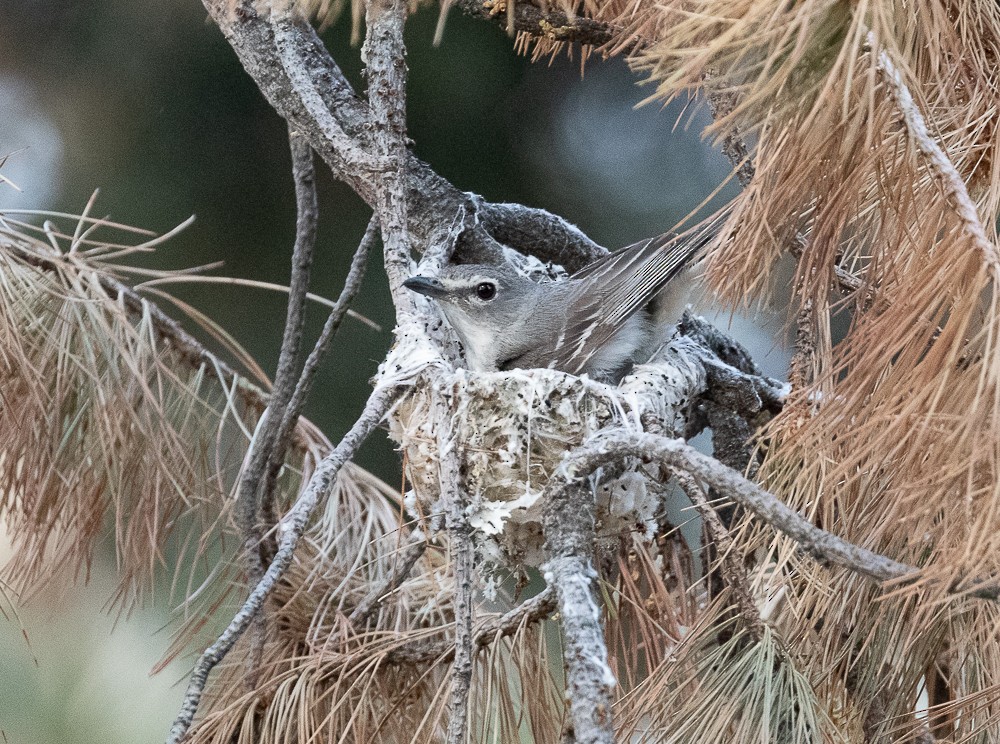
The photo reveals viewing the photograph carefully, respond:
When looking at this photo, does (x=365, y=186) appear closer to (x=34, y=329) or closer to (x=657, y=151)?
(x=34, y=329)

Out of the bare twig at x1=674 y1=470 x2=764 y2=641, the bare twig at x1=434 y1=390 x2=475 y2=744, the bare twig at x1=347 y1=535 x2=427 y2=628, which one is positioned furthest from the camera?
the bare twig at x1=347 y1=535 x2=427 y2=628

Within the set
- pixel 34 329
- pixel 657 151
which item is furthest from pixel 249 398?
pixel 657 151

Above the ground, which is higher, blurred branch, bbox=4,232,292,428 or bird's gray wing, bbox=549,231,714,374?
bird's gray wing, bbox=549,231,714,374

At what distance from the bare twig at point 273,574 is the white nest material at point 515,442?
0.96ft

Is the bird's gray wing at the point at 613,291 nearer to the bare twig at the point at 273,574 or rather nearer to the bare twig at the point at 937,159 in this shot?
the bare twig at the point at 273,574

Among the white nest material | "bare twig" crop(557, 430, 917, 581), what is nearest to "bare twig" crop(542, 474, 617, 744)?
"bare twig" crop(557, 430, 917, 581)

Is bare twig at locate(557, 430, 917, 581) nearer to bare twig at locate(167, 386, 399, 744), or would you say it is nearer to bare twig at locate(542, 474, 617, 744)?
bare twig at locate(542, 474, 617, 744)

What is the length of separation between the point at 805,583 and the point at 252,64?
129cm

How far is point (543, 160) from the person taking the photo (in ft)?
10.7

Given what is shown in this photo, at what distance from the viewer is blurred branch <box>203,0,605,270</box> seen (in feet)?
5.24

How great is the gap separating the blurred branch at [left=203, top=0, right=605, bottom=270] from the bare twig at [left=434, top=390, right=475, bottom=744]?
19.7 inches

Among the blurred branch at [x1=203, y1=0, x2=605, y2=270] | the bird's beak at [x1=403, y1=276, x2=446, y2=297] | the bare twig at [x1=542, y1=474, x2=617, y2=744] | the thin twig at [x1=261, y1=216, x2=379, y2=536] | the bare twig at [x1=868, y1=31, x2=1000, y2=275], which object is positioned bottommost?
the bare twig at [x1=542, y1=474, x2=617, y2=744]

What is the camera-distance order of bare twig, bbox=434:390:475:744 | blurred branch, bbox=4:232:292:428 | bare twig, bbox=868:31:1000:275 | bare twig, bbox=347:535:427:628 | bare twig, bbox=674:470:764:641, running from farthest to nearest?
blurred branch, bbox=4:232:292:428 < bare twig, bbox=347:535:427:628 < bare twig, bbox=674:470:764:641 < bare twig, bbox=434:390:475:744 < bare twig, bbox=868:31:1000:275

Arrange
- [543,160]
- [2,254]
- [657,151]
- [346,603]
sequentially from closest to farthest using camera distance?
[2,254] < [346,603] < [543,160] < [657,151]
